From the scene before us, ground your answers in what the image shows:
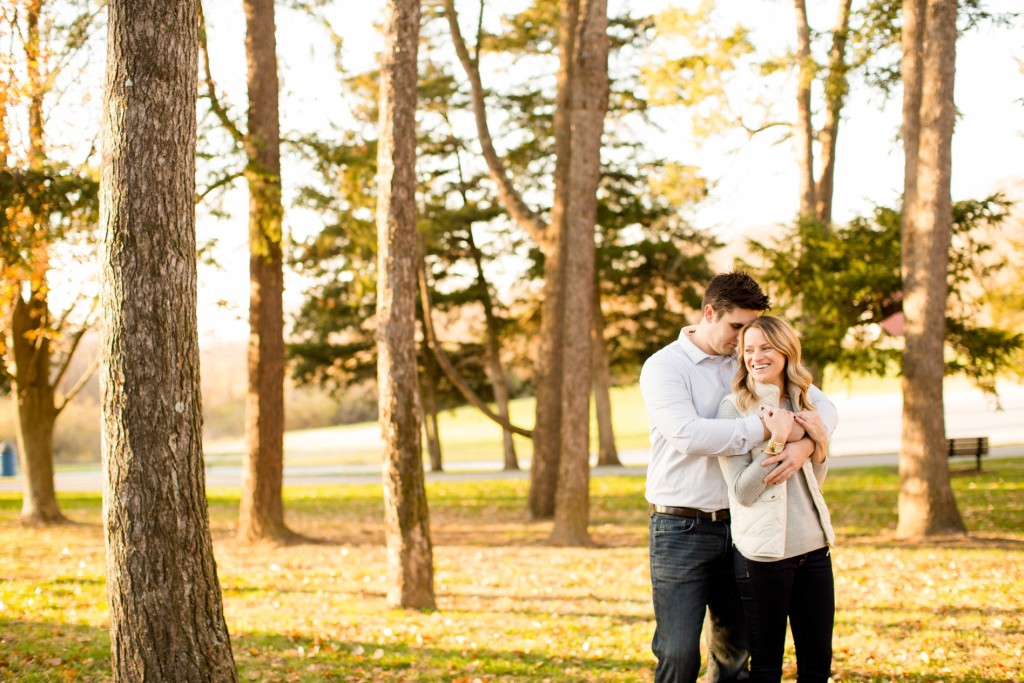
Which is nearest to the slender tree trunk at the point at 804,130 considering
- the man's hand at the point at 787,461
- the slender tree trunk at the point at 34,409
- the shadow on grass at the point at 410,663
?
the shadow on grass at the point at 410,663

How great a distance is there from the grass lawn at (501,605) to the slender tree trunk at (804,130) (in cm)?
659

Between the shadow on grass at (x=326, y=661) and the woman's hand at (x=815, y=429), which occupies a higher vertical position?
the woman's hand at (x=815, y=429)

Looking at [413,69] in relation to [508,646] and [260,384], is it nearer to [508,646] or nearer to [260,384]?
[508,646]

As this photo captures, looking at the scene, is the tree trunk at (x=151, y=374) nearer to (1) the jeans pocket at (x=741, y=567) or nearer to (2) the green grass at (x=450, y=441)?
(1) the jeans pocket at (x=741, y=567)

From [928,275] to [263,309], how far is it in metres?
8.70

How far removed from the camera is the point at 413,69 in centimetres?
846

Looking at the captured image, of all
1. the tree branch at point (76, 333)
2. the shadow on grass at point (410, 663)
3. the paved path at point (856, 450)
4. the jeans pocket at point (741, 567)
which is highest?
the tree branch at point (76, 333)

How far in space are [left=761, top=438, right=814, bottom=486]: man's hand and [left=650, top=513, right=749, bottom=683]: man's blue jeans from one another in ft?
1.28

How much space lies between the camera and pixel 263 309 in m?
12.9

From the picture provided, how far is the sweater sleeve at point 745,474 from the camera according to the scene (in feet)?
12.7

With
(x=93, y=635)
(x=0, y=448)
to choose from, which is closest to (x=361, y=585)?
(x=93, y=635)

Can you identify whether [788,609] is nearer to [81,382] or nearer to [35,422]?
[81,382]

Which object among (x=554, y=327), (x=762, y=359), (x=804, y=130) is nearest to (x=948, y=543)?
(x=554, y=327)

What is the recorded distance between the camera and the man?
4.05 metres
